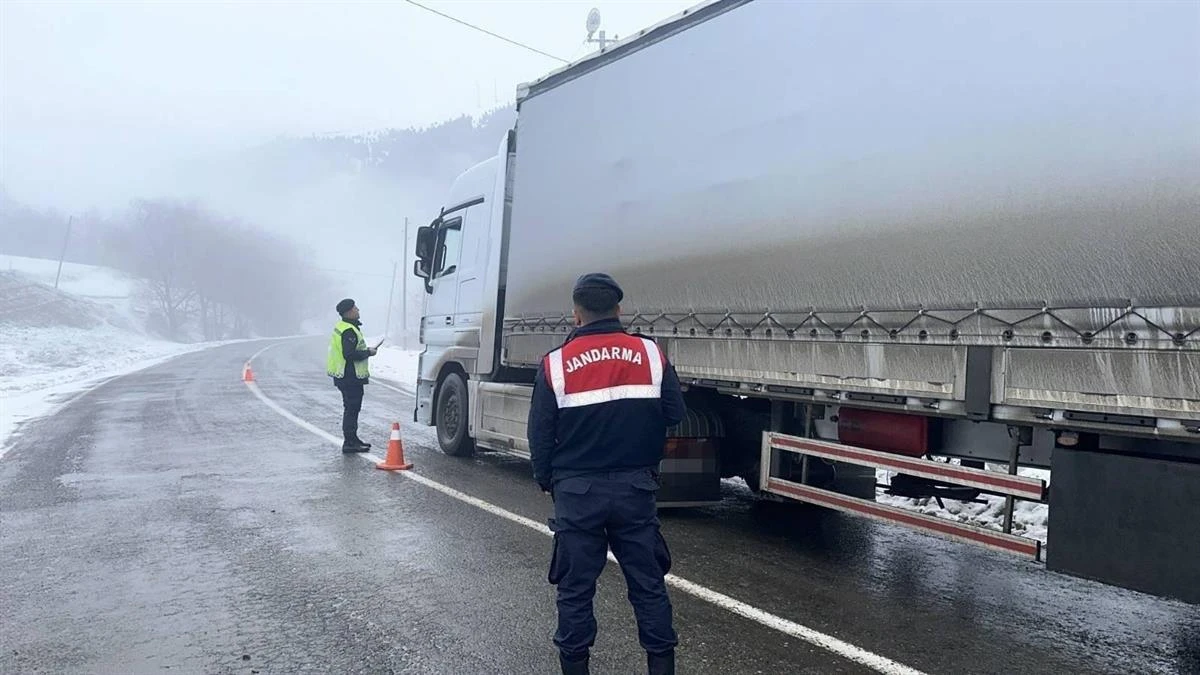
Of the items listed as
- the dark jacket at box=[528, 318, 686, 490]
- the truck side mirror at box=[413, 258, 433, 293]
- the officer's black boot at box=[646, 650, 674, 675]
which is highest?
the truck side mirror at box=[413, 258, 433, 293]

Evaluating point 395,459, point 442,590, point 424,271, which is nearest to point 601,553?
point 442,590

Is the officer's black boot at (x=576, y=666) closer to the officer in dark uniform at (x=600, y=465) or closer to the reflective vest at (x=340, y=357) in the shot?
the officer in dark uniform at (x=600, y=465)

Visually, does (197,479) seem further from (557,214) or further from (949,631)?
(949,631)

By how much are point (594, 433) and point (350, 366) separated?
670cm

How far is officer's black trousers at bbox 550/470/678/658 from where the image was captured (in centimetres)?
297

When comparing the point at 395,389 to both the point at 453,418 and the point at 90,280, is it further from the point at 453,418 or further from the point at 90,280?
the point at 90,280

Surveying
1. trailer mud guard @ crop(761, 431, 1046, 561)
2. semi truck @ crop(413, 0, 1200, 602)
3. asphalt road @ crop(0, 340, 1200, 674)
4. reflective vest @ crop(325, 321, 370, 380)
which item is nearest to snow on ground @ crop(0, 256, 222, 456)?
reflective vest @ crop(325, 321, 370, 380)

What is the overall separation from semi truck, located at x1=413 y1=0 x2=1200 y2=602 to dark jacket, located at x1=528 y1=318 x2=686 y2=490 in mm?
1667

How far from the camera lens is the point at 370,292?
450ft

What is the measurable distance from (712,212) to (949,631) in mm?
2799

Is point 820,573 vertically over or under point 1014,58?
under

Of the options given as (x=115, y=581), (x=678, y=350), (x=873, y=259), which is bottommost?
(x=115, y=581)

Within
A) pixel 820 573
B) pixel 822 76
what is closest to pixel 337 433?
pixel 820 573

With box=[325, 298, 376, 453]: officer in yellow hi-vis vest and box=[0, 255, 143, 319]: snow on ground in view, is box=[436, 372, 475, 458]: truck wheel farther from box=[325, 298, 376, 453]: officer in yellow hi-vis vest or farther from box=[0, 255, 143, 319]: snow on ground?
box=[0, 255, 143, 319]: snow on ground
